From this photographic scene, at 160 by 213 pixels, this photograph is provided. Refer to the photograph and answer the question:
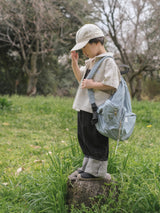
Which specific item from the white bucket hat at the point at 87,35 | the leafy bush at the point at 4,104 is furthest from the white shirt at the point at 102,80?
the leafy bush at the point at 4,104

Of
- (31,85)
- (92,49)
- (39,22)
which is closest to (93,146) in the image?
(92,49)

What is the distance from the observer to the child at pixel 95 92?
7.13ft

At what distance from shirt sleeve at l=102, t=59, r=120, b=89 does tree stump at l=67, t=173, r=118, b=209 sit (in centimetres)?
92

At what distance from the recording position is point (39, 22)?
10578 mm

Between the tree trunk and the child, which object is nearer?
the child

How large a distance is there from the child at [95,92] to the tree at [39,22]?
780 cm

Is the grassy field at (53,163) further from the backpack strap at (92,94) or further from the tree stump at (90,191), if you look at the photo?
the backpack strap at (92,94)

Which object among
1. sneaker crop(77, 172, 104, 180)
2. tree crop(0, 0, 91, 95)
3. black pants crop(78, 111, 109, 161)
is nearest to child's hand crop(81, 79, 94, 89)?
black pants crop(78, 111, 109, 161)

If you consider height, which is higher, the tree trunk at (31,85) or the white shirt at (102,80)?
the white shirt at (102,80)

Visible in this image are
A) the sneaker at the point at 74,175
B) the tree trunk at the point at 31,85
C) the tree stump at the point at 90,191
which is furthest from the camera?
the tree trunk at the point at 31,85

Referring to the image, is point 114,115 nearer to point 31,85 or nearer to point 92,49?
point 92,49

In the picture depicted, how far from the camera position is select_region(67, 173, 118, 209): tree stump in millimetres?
2336

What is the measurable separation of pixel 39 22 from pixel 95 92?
9.13 meters

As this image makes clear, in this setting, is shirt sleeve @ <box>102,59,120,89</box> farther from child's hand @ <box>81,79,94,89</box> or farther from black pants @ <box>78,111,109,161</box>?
black pants @ <box>78,111,109,161</box>
